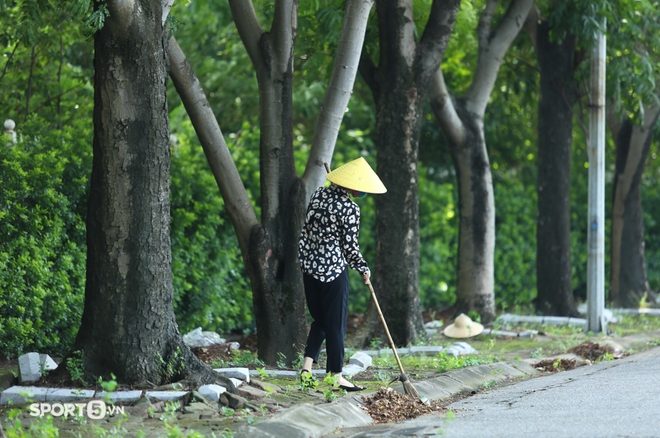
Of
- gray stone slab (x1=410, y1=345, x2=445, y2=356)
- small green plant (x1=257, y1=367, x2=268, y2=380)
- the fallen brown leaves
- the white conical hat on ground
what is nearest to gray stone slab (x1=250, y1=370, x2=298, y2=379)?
small green plant (x1=257, y1=367, x2=268, y2=380)

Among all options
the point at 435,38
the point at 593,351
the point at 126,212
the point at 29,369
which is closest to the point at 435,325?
the point at 593,351

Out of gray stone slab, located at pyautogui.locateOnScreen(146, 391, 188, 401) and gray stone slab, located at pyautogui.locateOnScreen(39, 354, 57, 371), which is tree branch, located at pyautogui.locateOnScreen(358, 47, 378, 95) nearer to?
gray stone slab, located at pyautogui.locateOnScreen(39, 354, 57, 371)

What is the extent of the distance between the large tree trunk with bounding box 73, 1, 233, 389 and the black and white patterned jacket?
1529 millimetres

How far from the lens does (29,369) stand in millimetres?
8070

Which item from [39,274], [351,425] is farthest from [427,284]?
[351,425]

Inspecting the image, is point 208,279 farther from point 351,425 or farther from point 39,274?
point 351,425

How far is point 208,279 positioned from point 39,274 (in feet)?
11.7

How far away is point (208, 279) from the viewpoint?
1348cm

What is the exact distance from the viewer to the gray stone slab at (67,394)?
294 inches

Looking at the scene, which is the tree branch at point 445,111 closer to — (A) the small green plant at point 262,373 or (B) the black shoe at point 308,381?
(A) the small green plant at point 262,373

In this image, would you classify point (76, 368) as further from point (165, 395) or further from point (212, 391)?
point (212, 391)

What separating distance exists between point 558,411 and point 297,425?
2236 millimetres

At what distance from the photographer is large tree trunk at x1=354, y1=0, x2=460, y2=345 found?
12117 millimetres

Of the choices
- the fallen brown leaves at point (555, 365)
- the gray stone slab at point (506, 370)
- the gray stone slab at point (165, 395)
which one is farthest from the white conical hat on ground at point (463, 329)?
the gray stone slab at point (165, 395)
